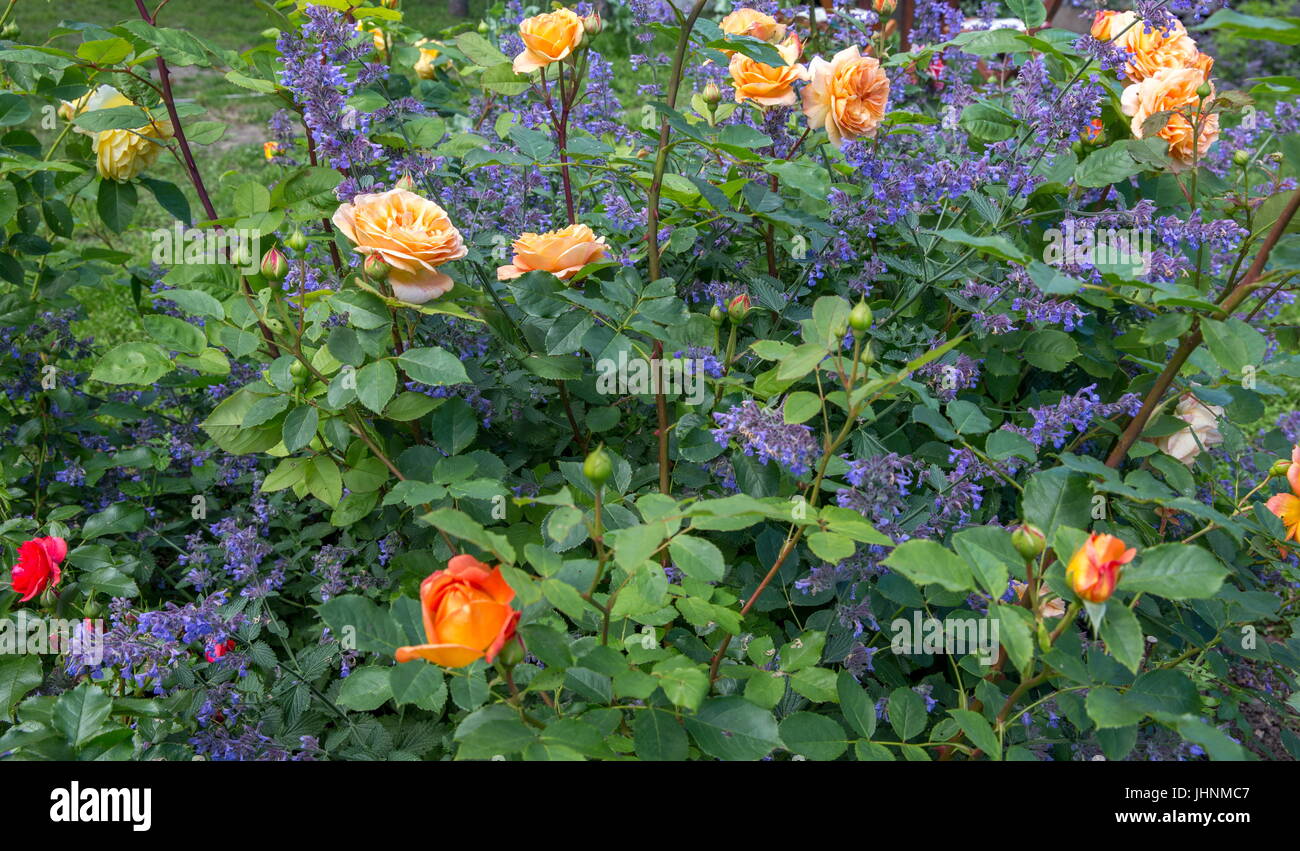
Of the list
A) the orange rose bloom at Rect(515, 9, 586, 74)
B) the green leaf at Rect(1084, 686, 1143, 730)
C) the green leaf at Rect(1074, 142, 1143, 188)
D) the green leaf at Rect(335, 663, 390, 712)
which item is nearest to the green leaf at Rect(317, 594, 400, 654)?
the green leaf at Rect(335, 663, 390, 712)

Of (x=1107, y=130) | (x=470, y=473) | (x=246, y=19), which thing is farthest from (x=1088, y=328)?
(x=246, y=19)

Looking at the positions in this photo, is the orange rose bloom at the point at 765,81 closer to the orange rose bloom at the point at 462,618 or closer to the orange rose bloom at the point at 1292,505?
the orange rose bloom at the point at 1292,505

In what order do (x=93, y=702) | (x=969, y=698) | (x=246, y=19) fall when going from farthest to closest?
1. (x=246, y=19)
2. (x=969, y=698)
3. (x=93, y=702)

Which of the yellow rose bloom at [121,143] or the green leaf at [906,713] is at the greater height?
the yellow rose bloom at [121,143]

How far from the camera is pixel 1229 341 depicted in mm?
1377

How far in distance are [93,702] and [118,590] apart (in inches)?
18.8

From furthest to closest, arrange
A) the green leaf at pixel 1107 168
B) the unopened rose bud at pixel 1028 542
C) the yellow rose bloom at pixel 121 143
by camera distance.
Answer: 1. the yellow rose bloom at pixel 121 143
2. the green leaf at pixel 1107 168
3. the unopened rose bud at pixel 1028 542

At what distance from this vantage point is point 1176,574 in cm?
110

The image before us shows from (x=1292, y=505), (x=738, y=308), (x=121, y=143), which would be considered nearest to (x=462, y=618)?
(x=738, y=308)

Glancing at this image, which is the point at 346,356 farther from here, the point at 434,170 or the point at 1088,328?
the point at 1088,328

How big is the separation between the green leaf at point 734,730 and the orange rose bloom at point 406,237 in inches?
29.8

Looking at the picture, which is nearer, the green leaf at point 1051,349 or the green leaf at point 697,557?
the green leaf at point 697,557

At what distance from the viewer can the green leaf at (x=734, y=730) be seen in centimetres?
121

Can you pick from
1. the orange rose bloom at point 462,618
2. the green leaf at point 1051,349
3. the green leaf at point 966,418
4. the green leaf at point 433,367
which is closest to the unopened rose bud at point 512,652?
the orange rose bloom at point 462,618
